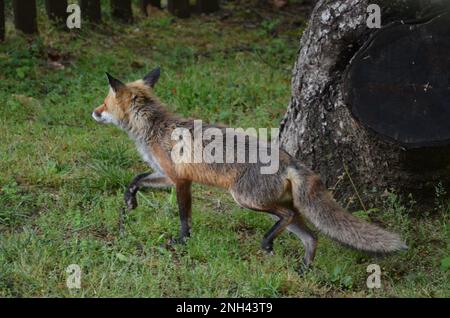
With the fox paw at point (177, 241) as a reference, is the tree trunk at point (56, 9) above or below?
above

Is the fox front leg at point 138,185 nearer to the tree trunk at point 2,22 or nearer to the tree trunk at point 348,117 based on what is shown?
the tree trunk at point 348,117

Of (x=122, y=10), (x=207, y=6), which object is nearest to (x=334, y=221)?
(x=122, y=10)

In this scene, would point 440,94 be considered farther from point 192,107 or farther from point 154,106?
point 192,107

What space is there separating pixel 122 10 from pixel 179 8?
0.86 meters

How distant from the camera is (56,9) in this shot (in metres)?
10.2

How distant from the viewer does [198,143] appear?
20.3ft

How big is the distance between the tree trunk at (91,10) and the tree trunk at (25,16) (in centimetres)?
70

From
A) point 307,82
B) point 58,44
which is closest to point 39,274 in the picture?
point 307,82

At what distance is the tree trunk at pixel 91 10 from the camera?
10477 millimetres

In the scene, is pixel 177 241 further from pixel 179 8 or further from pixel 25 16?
pixel 179 8

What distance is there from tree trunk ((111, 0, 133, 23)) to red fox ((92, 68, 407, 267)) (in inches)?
174

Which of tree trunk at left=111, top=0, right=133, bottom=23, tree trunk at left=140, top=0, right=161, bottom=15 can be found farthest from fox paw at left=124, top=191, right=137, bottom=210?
tree trunk at left=140, top=0, right=161, bottom=15

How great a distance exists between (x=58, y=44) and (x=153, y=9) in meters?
1.70

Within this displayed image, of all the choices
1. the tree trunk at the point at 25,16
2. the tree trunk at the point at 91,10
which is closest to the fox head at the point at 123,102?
the tree trunk at the point at 25,16
